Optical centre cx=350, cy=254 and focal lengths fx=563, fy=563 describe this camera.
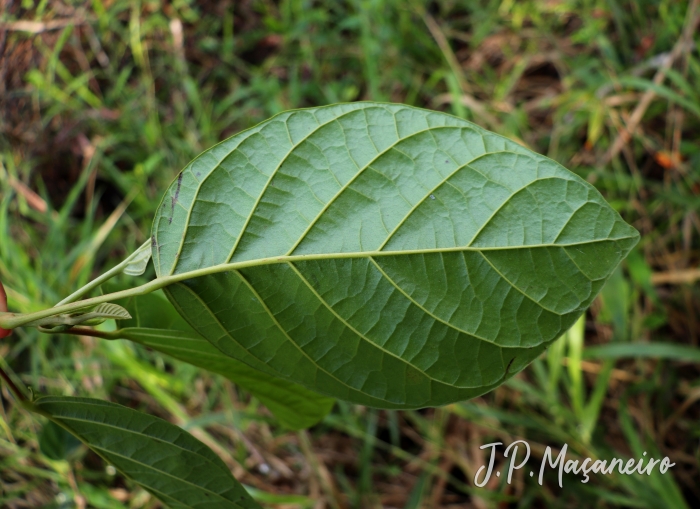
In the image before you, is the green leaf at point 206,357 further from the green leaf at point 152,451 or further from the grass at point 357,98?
the grass at point 357,98

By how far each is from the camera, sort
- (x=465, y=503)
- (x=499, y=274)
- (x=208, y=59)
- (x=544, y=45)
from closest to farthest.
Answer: (x=499, y=274)
(x=465, y=503)
(x=544, y=45)
(x=208, y=59)

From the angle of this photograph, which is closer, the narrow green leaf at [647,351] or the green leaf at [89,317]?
the green leaf at [89,317]

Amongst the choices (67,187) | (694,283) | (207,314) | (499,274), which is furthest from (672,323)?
(67,187)

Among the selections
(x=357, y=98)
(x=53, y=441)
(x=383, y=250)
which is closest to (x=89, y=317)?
(x=383, y=250)

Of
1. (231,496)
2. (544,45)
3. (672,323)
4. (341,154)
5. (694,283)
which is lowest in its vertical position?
(672,323)

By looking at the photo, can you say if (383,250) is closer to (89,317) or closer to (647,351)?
(89,317)

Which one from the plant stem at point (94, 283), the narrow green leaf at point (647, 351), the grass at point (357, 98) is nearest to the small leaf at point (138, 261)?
the plant stem at point (94, 283)

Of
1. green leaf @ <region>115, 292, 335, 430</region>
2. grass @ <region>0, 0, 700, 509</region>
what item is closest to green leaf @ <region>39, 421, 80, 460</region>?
grass @ <region>0, 0, 700, 509</region>

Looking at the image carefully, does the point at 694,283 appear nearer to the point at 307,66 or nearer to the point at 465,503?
the point at 465,503
